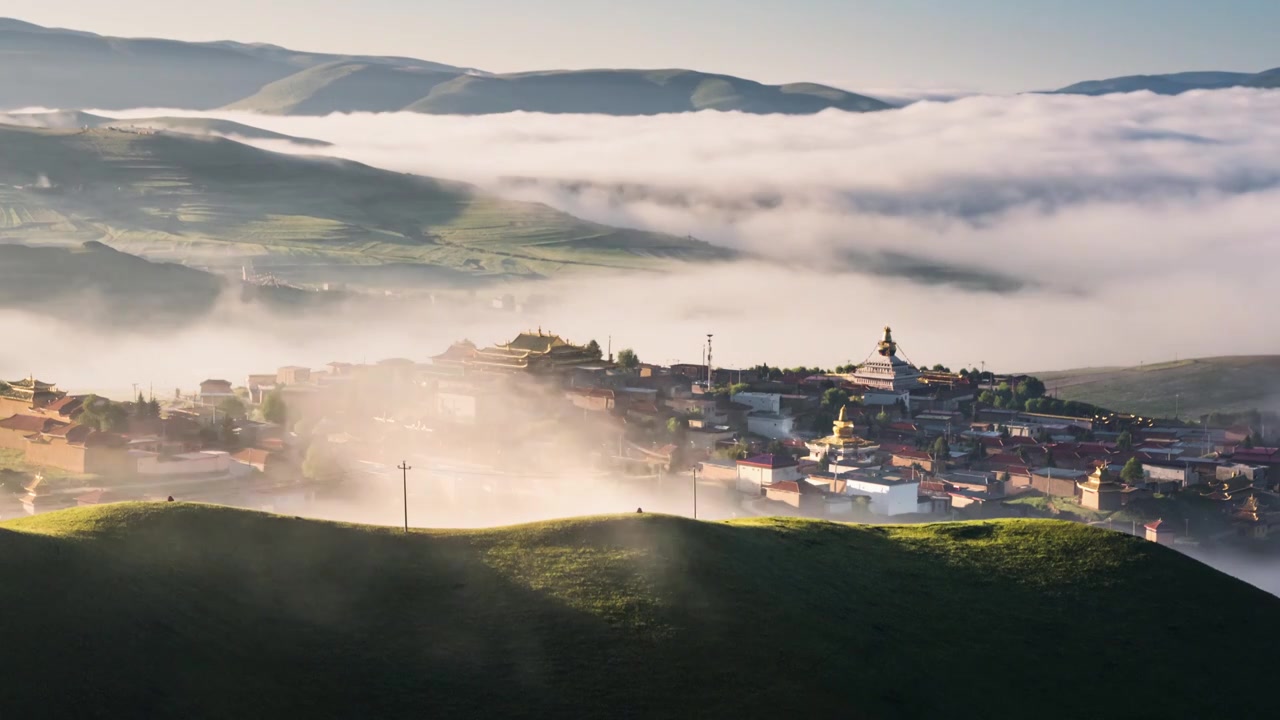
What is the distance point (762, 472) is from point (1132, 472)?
1283 centimetres

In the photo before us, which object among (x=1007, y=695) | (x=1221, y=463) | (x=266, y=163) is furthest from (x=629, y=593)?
(x=266, y=163)

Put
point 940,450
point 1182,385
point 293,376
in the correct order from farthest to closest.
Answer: point 1182,385 → point 293,376 → point 940,450

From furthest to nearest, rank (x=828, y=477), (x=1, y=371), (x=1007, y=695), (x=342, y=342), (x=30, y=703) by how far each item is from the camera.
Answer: (x=342, y=342)
(x=1, y=371)
(x=828, y=477)
(x=1007, y=695)
(x=30, y=703)

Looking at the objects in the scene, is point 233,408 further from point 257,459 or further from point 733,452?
point 733,452

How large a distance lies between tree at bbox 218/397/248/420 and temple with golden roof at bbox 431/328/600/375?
9.10 metres

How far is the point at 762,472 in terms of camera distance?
53.0 m

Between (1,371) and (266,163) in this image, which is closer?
(1,371)

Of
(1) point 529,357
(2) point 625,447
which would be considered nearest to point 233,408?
(1) point 529,357

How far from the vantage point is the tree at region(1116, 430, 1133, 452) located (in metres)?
61.7

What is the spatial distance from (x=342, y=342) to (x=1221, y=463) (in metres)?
56.1

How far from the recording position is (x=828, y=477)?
5341cm

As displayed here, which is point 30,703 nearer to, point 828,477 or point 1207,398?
point 828,477

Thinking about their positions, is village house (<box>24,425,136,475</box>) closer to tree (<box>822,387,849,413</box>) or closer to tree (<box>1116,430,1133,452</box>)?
tree (<box>822,387,849,413</box>)

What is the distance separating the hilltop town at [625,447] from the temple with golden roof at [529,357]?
117mm
